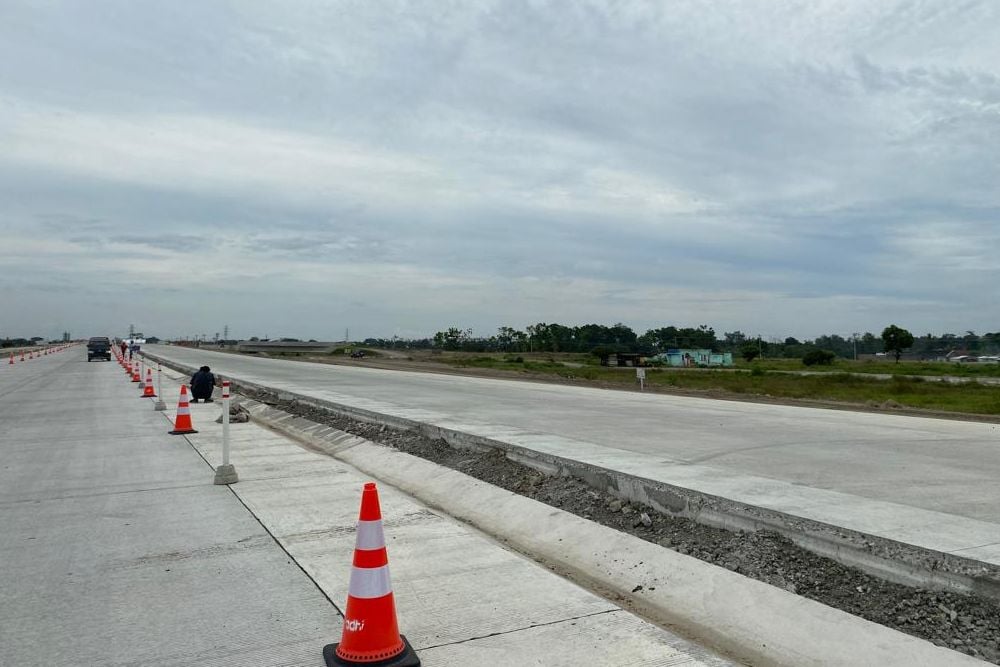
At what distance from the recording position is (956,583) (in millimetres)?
4676

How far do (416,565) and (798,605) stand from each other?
9.60ft

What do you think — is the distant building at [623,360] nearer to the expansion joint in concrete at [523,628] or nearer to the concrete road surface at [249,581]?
the concrete road surface at [249,581]

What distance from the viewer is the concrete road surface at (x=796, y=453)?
20.3 ft

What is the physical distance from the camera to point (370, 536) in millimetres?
4191

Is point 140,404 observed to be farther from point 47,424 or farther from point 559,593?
point 559,593

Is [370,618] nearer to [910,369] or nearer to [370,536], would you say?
[370,536]

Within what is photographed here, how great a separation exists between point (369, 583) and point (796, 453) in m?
7.88

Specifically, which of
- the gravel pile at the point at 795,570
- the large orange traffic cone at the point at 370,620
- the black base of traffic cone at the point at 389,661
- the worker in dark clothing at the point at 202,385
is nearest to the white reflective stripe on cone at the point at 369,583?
the large orange traffic cone at the point at 370,620

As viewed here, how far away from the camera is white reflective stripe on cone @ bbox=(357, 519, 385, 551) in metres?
4.18

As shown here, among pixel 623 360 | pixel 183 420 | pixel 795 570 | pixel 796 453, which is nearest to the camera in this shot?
pixel 795 570

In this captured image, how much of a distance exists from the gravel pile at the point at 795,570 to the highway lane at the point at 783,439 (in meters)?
1.74

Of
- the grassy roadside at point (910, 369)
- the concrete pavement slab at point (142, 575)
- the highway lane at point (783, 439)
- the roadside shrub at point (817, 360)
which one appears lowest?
the concrete pavement slab at point (142, 575)

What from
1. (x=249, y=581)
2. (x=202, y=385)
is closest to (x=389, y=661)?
(x=249, y=581)

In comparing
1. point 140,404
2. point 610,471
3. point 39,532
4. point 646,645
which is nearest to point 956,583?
point 646,645
